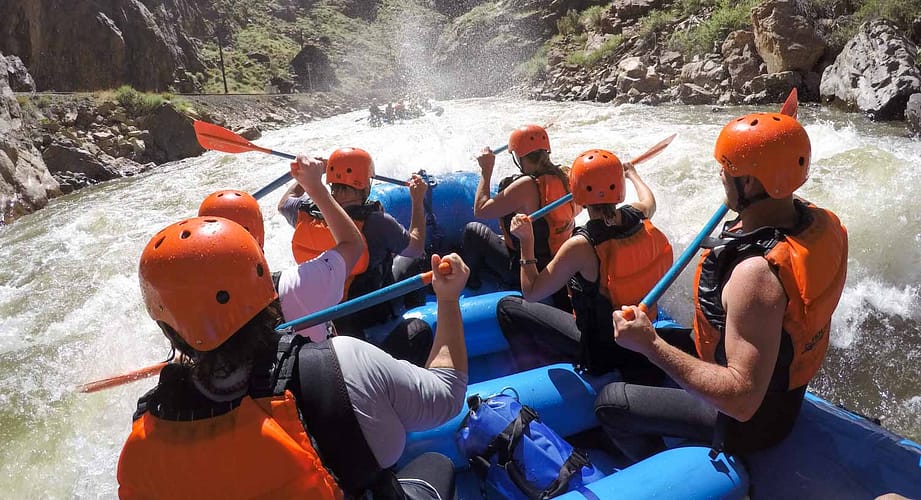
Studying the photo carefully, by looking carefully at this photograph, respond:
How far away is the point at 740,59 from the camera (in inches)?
489

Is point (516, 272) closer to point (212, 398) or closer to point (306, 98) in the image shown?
point (212, 398)

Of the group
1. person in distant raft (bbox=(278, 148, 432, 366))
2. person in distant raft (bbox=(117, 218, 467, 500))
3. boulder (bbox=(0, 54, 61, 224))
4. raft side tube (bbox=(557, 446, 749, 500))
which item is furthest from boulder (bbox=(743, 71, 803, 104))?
boulder (bbox=(0, 54, 61, 224))

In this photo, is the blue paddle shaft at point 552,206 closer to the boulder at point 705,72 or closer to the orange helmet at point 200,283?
the orange helmet at point 200,283

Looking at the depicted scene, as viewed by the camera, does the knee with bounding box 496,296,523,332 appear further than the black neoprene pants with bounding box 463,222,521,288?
No

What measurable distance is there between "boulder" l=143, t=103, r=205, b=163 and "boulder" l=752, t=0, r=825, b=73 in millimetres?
13363

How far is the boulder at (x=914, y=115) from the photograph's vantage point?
25.7ft

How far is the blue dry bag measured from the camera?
1.91 metres

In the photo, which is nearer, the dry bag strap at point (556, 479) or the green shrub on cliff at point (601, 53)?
the dry bag strap at point (556, 479)

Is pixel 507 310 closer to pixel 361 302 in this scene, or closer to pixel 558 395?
pixel 558 395

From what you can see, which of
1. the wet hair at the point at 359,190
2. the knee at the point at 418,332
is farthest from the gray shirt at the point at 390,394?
the wet hair at the point at 359,190

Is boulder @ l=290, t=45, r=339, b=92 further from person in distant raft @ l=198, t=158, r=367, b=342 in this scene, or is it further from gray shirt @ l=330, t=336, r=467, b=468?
gray shirt @ l=330, t=336, r=467, b=468

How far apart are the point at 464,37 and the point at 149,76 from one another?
1842 centimetres

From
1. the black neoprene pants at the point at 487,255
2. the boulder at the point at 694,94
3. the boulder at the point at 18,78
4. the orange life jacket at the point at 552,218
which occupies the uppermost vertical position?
the boulder at the point at 18,78

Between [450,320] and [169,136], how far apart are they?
15.0 metres
